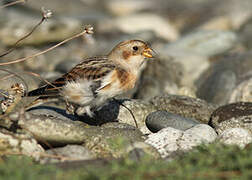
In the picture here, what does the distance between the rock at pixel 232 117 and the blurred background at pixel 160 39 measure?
1181mm

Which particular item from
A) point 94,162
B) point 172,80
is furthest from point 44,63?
point 94,162

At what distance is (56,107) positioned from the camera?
253 inches

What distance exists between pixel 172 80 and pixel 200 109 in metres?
2.45

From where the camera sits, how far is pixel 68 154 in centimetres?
438

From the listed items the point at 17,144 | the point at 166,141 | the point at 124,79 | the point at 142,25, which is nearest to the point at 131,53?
the point at 124,79

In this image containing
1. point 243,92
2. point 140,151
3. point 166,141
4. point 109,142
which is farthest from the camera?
point 243,92

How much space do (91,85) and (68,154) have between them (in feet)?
4.29

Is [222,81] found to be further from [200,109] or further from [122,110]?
[122,110]

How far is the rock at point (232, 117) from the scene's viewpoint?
5.60 metres

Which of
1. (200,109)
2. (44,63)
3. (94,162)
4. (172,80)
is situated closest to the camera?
(94,162)

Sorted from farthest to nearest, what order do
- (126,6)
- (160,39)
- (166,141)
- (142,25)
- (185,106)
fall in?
1. (126,6)
2. (142,25)
3. (160,39)
4. (185,106)
5. (166,141)

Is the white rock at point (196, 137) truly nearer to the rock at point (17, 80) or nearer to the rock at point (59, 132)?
the rock at point (59, 132)

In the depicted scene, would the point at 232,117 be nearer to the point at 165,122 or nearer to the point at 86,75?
the point at 165,122

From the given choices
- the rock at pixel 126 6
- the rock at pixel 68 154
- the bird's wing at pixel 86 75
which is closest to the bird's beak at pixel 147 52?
the bird's wing at pixel 86 75
